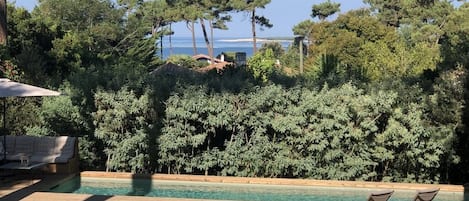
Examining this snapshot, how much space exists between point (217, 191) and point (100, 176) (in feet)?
7.65

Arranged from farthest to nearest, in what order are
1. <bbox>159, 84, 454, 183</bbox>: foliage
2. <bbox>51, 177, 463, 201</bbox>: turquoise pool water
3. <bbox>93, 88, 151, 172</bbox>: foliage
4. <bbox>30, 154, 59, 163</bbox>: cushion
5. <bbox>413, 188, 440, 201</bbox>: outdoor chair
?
1. <bbox>93, 88, 151, 172</bbox>: foliage
2. <bbox>30, 154, 59, 163</bbox>: cushion
3. <bbox>159, 84, 454, 183</bbox>: foliage
4. <bbox>51, 177, 463, 201</bbox>: turquoise pool water
5. <bbox>413, 188, 440, 201</bbox>: outdoor chair

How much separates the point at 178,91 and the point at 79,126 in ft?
7.72

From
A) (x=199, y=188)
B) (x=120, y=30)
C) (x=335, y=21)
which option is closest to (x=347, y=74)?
(x=199, y=188)

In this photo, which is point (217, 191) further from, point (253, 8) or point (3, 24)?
point (253, 8)

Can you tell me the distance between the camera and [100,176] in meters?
10.4

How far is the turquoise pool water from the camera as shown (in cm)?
950

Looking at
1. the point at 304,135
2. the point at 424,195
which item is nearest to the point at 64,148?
→ the point at 304,135

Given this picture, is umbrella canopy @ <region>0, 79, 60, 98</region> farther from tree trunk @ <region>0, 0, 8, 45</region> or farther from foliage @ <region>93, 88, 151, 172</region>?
tree trunk @ <region>0, 0, 8, 45</region>

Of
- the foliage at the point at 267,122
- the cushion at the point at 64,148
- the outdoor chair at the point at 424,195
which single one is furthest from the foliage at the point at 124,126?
the outdoor chair at the point at 424,195

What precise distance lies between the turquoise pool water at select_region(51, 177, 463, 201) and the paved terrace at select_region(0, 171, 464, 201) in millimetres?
80

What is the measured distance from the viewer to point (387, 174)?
34.3ft

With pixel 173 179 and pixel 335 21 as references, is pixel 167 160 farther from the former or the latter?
pixel 335 21

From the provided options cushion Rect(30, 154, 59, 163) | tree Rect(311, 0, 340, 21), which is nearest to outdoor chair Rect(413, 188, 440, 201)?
cushion Rect(30, 154, 59, 163)

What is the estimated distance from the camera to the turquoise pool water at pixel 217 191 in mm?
9500
